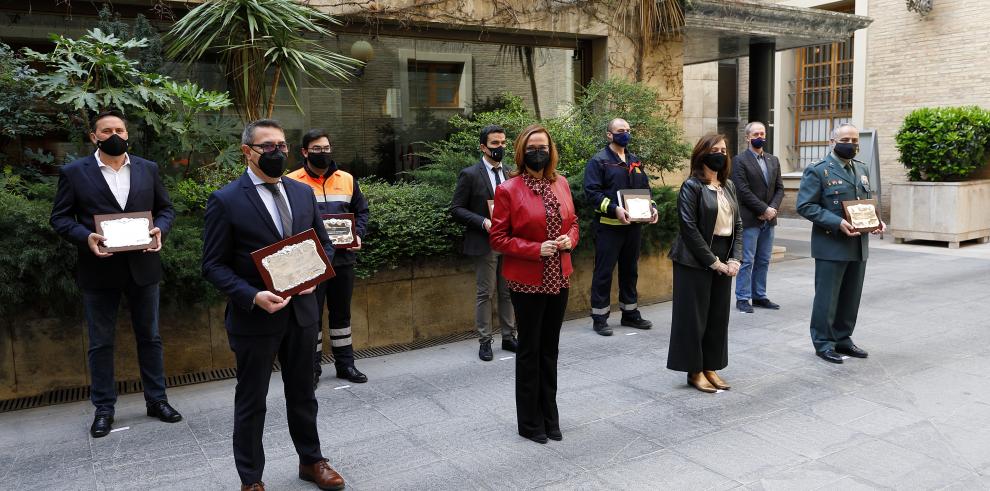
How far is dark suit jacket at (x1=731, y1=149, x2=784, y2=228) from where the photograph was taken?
8680 mm

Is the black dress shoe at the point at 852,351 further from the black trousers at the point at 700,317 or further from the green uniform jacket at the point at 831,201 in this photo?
the black trousers at the point at 700,317

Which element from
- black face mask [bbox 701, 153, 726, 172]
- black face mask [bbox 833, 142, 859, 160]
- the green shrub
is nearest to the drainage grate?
black face mask [bbox 701, 153, 726, 172]

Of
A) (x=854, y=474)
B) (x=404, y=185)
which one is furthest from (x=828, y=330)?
(x=404, y=185)

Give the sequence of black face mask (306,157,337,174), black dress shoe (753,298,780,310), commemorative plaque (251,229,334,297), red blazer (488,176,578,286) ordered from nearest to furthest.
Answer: commemorative plaque (251,229,334,297) < red blazer (488,176,578,286) < black face mask (306,157,337,174) < black dress shoe (753,298,780,310)

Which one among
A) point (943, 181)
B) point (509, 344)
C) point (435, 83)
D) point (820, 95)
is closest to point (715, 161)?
point (509, 344)

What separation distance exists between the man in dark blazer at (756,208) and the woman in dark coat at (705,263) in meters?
3.07

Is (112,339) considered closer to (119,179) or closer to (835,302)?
(119,179)

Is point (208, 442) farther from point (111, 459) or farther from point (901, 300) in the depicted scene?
point (901, 300)

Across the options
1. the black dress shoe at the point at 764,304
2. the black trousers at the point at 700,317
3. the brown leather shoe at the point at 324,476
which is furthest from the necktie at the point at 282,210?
the black dress shoe at the point at 764,304

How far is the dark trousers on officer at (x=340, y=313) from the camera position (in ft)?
20.2

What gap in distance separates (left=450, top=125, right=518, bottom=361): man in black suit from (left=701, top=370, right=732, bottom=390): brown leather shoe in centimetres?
176

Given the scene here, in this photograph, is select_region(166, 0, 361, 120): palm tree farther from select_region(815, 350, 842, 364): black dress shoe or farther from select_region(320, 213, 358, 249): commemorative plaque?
select_region(815, 350, 842, 364): black dress shoe

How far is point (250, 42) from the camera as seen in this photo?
7238mm

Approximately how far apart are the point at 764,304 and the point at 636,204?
2.47 m
